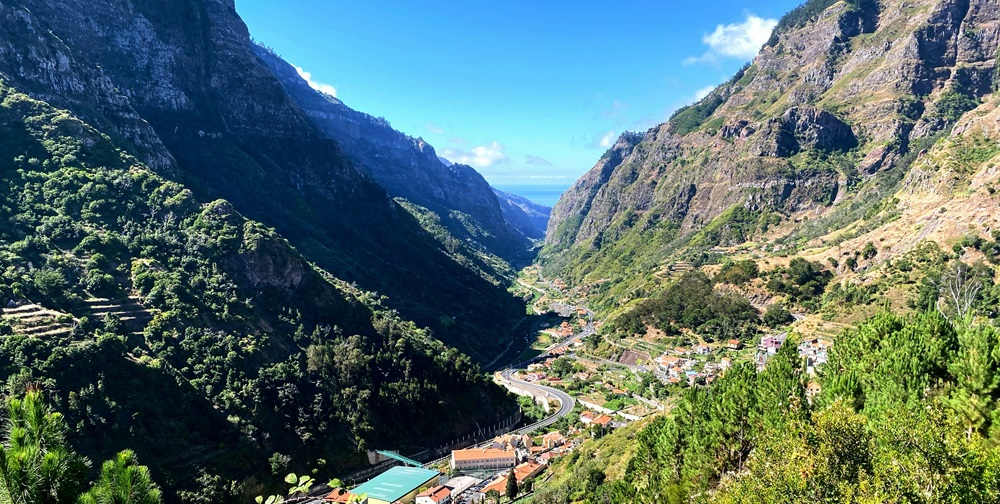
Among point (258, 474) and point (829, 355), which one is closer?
point (829, 355)

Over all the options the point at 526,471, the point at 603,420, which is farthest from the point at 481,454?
the point at 603,420

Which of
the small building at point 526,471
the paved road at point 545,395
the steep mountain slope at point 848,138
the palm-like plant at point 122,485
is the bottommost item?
the paved road at point 545,395

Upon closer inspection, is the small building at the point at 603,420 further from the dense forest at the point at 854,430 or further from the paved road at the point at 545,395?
the dense forest at the point at 854,430

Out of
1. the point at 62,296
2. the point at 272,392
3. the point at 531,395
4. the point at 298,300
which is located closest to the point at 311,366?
the point at 272,392

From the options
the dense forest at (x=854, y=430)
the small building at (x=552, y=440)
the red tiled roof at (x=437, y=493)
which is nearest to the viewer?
the dense forest at (x=854, y=430)

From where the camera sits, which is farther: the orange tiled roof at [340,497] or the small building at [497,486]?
the small building at [497,486]

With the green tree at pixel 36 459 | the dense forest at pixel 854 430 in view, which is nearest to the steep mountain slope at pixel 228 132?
the dense forest at pixel 854 430

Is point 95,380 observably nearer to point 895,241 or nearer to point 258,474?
point 258,474

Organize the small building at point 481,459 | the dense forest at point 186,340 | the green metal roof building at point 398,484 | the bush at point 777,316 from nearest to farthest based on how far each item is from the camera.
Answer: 1. the dense forest at point 186,340
2. the green metal roof building at point 398,484
3. the small building at point 481,459
4. the bush at point 777,316
